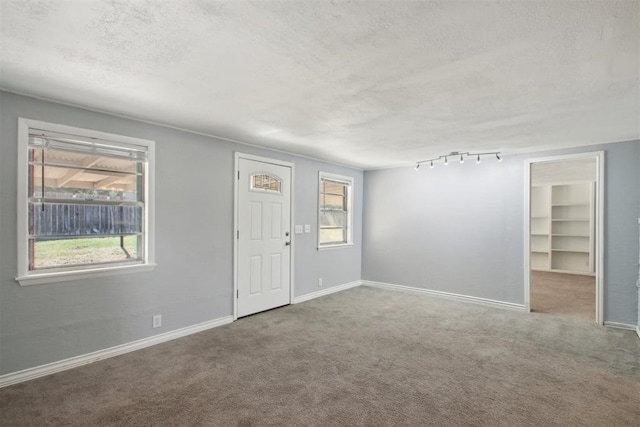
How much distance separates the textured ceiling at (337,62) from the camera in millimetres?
1568

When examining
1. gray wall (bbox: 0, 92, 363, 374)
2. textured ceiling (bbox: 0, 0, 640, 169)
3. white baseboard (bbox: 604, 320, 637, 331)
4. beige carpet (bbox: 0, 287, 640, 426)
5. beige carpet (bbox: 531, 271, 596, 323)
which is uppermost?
textured ceiling (bbox: 0, 0, 640, 169)

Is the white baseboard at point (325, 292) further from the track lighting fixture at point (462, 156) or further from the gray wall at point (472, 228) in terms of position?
the track lighting fixture at point (462, 156)

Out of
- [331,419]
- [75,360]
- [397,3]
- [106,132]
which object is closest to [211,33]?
[397,3]

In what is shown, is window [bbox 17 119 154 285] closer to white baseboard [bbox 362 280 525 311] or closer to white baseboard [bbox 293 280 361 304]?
white baseboard [bbox 293 280 361 304]

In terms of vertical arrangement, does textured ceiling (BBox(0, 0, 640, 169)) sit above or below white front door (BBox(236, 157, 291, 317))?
above

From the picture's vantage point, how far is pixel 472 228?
525 centimetres

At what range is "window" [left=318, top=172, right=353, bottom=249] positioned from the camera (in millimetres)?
5719

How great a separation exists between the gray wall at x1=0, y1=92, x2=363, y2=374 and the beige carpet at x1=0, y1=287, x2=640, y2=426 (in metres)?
0.29

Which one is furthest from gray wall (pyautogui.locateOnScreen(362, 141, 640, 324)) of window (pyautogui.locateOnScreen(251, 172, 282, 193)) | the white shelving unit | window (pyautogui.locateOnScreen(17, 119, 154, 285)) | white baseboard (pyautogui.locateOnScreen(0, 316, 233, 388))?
window (pyautogui.locateOnScreen(17, 119, 154, 285))

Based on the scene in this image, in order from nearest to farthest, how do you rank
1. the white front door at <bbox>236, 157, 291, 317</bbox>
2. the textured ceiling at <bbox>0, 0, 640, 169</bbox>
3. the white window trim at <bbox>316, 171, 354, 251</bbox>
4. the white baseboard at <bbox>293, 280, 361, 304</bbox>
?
1. the textured ceiling at <bbox>0, 0, 640, 169</bbox>
2. the white front door at <bbox>236, 157, 291, 317</bbox>
3. the white baseboard at <bbox>293, 280, 361, 304</bbox>
4. the white window trim at <bbox>316, 171, 354, 251</bbox>

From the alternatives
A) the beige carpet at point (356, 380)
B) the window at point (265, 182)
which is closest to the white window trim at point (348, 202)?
the window at point (265, 182)

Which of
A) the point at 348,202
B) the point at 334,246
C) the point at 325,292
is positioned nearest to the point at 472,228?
the point at 348,202

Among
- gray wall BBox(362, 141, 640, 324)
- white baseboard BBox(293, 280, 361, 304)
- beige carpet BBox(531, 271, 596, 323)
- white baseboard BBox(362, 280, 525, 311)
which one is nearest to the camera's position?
gray wall BBox(362, 141, 640, 324)

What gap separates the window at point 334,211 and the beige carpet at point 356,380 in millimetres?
2024
